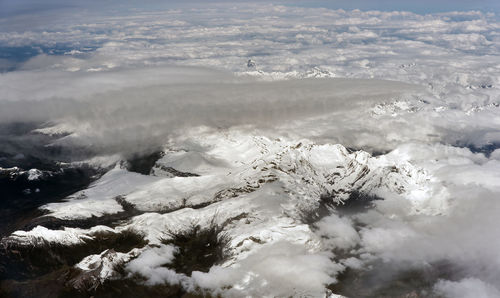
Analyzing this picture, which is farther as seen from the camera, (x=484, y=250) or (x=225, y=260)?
(x=484, y=250)

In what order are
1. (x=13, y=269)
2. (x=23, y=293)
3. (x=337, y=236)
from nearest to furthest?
1. (x=23, y=293)
2. (x=13, y=269)
3. (x=337, y=236)

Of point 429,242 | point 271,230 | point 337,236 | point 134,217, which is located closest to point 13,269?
point 134,217

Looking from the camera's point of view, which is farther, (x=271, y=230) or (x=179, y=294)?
(x=271, y=230)

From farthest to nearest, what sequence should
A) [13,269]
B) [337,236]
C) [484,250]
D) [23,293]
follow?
[337,236] → [484,250] → [13,269] → [23,293]

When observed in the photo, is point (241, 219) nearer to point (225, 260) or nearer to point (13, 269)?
point (225, 260)

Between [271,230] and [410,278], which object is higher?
[271,230]

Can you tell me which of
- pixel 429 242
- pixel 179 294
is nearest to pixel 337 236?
pixel 429 242

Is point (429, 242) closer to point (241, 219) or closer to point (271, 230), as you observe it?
point (271, 230)

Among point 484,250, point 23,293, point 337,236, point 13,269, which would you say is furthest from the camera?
point 337,236

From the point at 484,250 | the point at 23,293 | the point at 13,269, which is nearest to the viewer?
the point at 23,293
